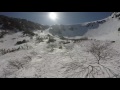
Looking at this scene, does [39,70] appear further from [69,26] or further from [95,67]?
[69,26]

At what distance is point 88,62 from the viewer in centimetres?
688

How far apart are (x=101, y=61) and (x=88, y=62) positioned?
0.92m
